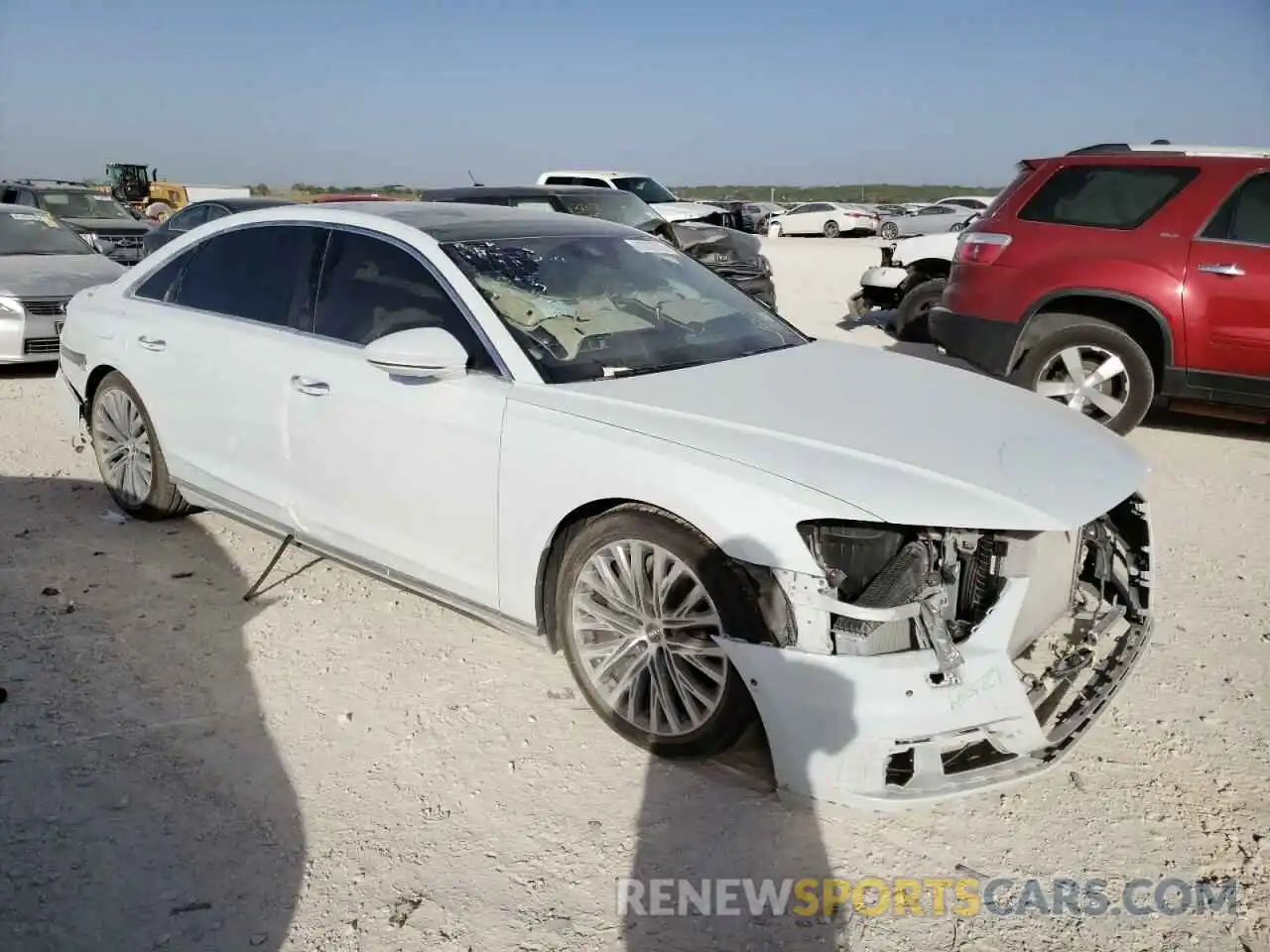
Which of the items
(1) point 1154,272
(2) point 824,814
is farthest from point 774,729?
(1) point 1154,272

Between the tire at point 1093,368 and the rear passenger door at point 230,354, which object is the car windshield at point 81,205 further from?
the tire at point 1093,368

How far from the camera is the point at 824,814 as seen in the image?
9.27ft

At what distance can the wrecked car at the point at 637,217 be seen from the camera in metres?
10.5

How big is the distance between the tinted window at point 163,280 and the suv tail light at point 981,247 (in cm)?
523

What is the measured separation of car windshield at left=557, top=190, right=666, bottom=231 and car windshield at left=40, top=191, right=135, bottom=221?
9.41 metres

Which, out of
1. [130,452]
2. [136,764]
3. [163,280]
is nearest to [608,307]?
[136,764]

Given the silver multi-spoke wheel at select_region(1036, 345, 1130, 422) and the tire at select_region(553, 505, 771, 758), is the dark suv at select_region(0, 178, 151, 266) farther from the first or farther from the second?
the tire at select_region(553, 505, 771, 758)

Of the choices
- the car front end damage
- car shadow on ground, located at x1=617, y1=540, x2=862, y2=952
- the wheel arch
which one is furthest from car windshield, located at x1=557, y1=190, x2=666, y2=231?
car shadow on ground, located at x1=617, y1=540, x2=862, y2=952

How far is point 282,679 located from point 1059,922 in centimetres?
264

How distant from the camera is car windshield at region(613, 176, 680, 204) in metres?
16.8

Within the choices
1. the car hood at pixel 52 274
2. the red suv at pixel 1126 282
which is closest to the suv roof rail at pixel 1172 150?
the red suv at pixel 1126 282

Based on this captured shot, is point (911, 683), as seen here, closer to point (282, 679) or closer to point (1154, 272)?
point (282, 679)

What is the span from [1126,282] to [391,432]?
17.0ft

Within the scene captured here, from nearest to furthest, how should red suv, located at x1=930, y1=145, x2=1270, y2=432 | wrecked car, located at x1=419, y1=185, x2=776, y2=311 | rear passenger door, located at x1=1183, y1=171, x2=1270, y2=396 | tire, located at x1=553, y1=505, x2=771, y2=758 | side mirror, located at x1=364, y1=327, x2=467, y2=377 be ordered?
tire, located at x1=553, y1=505, x2=771, y2=758 → side mirror, located at x1=364, y1=327, x2=467, y2=377 → rear passenger door, located at x1=1183, y1=171, x2=1270, y2=396 → red suv, located at x1=930, y1=145, x2=1270, y2=432 → wrecked car, located at x1=419, y1=185, x2=776, y2=311
